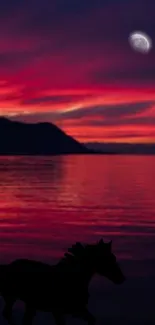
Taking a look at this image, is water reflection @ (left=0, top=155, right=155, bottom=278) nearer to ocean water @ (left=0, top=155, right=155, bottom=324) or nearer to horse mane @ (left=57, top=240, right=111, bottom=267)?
ocean water @ (left=0, top=155, right=155, bottom=324)

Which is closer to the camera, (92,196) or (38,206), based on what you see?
(38,206)

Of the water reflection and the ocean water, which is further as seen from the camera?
the water reflection

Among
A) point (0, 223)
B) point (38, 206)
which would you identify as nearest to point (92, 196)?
point (38, 206)

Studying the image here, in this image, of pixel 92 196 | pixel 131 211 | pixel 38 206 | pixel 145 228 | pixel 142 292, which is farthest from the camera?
pixel 92 196

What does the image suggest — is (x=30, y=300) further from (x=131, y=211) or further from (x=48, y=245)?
(x=131, y=211)

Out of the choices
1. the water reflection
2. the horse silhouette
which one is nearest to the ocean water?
the water reflection

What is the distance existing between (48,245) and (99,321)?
9758mm

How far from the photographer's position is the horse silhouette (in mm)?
7656

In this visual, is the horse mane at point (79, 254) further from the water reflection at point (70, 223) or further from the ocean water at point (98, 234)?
the water reflection at point (70, 223)

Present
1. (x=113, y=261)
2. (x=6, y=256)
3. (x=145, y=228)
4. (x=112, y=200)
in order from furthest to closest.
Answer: (x=112, y=200) → (x=145, y=228) → (x=6, y=256) → (x=113, y=261)

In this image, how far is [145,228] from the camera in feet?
87.5

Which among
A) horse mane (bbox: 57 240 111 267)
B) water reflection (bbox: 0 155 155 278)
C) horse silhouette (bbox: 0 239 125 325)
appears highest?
horse mane (bbox: 57 240 111 267)

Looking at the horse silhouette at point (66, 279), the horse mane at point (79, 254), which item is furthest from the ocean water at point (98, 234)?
the horse mane at point (79, 254)

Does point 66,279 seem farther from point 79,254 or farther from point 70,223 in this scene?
point 70,223
